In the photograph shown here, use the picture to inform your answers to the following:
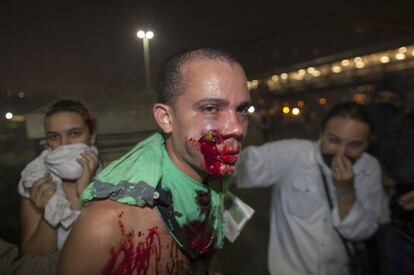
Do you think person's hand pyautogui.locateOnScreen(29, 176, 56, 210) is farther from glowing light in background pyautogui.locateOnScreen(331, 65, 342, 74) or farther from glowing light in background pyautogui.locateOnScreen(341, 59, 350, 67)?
glowing light in background pyautogui.locateOnScreen(331, 65, 342, 74)

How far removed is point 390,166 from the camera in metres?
3.91

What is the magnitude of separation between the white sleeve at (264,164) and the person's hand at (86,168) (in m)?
1.60

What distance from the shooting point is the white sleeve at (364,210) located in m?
3.30

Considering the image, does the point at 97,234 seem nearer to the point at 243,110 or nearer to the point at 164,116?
the point at 164,116

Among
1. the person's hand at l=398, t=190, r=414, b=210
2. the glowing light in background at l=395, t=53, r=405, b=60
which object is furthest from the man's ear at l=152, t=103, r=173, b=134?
the glowing light in background at l=395, t=53, r=405, b=60

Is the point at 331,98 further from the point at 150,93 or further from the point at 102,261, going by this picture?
the point at 102,261

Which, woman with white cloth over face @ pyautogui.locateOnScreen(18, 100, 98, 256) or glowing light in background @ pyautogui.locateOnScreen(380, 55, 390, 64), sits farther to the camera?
glowing light in background @ pyautogui.locateOnScreen(380, 55, 390, 64)

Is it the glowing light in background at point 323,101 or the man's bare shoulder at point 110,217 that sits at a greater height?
the glowing light in background at point 323,101

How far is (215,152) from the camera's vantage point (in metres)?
2.02

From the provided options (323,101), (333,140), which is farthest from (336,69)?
(333,140)

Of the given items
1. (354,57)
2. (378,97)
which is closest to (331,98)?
(354,57)

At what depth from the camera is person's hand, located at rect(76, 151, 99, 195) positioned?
2.75m

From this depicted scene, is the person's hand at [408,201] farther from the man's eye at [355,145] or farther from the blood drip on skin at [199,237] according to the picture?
the blood drip on skin at [199,237]

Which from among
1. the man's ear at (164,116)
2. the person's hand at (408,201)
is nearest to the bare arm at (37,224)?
the man's ear at (164,116)
